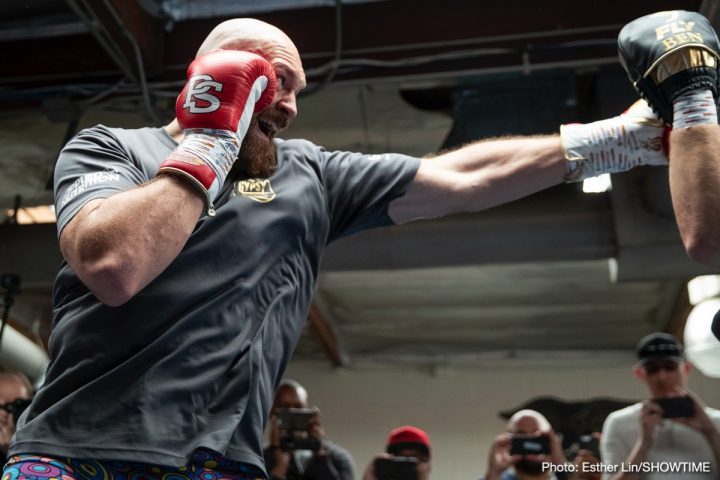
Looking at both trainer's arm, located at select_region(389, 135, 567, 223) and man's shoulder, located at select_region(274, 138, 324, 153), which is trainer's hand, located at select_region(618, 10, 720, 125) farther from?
man's shoulder, located at select_region(274, 138, 324, 153)

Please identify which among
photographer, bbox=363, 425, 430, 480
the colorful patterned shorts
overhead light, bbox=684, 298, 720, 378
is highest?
overhead light, bbox=684, 298, 720, 378

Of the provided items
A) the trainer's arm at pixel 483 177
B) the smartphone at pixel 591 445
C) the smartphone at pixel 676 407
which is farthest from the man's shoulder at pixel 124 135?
the smartphone at pixel 591 445

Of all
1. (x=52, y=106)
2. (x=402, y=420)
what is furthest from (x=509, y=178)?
(x=402, y=420)

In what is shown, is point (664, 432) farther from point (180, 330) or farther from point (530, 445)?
point (180, 330)

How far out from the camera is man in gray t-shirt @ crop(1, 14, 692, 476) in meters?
1.18

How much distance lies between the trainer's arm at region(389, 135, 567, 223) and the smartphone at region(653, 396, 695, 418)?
83.7 inches

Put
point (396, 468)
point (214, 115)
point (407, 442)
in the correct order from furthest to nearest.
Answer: point (407, 442) → point (396, 468) → point (214, 115)

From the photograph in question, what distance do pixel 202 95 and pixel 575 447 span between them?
364 cm

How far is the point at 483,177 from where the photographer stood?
1.56 meters

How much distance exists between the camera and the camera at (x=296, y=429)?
3.95 m

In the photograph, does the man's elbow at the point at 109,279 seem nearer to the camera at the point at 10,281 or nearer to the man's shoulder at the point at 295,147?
the man's shoulder at the point at 295,147

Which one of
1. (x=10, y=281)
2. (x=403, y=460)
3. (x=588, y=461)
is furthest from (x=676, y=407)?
(x=10, y=281)

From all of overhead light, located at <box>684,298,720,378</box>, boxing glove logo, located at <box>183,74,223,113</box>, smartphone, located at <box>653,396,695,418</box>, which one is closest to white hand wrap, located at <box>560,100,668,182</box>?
boxing glove logo, located at <box>183,74,223,113</box>

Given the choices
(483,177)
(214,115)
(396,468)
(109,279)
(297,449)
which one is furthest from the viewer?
(297,449)
